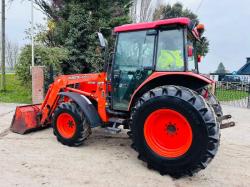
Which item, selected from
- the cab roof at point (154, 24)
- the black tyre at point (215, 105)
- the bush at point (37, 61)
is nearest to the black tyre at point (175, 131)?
the cab roof at point (154, 24)

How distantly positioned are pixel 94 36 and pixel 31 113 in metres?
6.70

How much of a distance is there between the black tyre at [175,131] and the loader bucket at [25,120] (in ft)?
8.54

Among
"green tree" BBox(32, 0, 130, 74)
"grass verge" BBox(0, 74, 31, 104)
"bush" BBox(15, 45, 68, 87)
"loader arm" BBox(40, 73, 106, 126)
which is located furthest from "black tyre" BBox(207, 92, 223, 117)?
"grass verge" BBox(0, 74, 31, 104)

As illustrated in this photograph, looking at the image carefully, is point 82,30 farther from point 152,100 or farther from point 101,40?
point 152,100

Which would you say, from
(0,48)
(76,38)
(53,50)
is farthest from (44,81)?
(0,48)

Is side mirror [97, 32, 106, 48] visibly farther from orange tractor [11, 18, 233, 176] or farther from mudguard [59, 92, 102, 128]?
mudguard [59, 92, 102, 128]

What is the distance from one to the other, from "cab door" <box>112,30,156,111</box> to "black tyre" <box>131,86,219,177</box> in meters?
0.63

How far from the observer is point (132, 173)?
143 inches

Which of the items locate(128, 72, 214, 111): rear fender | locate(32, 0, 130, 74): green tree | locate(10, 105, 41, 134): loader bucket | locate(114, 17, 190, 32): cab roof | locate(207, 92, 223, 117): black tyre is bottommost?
locate(10, 105, 41, 134): loader bucket

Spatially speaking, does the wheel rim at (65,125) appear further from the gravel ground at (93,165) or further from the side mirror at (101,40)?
the side mirror at (101,40)

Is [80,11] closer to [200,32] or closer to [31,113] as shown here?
[31,113]

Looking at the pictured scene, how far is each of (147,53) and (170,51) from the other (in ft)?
1.27

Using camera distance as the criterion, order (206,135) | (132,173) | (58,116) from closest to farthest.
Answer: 1. (206,135)
2. (132,173)
3. (58,116)

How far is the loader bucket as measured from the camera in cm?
535
